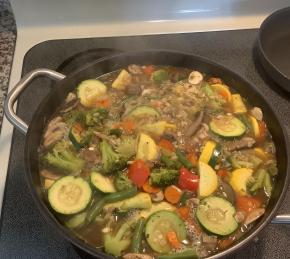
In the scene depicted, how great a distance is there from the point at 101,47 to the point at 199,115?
658 mm

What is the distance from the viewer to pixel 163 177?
1251mm

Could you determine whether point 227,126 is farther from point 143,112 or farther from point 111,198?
point 111,198

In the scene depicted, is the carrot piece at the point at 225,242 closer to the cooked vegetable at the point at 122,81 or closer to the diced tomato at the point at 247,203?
the diced tomato at the point at 247,203

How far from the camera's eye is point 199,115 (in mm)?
1478

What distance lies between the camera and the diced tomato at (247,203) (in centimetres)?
129

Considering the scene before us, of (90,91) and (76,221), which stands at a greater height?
(90,91)

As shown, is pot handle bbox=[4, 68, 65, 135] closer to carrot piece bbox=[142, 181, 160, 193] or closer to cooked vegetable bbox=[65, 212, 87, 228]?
cooked vegetable bbox=[65, 212, 87, 228]

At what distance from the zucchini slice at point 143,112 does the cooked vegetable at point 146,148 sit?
11cm

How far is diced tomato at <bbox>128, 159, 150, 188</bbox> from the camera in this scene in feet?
4.20

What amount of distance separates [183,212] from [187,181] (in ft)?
0.33

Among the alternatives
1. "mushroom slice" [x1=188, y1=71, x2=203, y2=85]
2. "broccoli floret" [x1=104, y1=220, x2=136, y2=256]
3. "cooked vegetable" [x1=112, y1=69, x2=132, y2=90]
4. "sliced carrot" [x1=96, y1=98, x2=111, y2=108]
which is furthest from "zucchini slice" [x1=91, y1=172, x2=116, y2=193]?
"mushroom slice" [x1=188, y1=71, x2=203, y2=85]

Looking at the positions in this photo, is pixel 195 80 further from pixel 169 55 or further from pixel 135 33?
pixel 135 33

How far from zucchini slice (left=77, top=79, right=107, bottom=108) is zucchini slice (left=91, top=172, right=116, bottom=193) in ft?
1.16

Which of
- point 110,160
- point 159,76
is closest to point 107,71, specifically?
point 159,76
